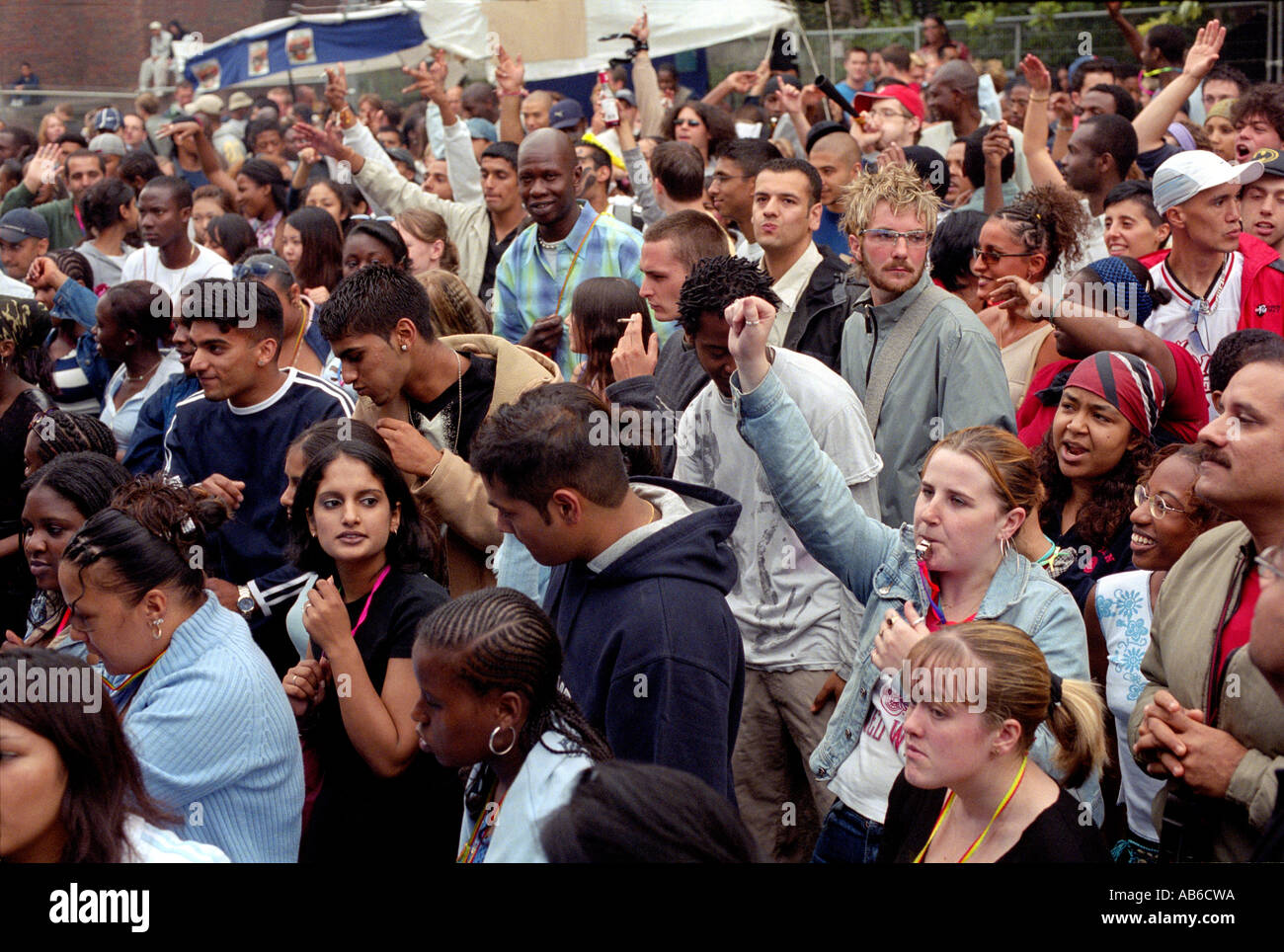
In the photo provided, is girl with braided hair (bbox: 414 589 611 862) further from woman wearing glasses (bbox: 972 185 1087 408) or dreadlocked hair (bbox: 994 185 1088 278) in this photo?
dreadlocked hair (bbox: 994 185 1088 278)

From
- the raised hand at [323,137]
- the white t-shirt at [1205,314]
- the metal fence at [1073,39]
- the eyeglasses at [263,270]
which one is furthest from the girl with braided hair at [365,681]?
the metal fence at [1073,39]

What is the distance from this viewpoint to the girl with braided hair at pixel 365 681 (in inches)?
121

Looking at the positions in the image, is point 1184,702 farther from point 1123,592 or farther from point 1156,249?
point 1156,249

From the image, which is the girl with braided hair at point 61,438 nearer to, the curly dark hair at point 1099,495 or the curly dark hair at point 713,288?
the curly dark hair at point 713,288

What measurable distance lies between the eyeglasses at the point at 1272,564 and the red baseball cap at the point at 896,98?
671 centimetres

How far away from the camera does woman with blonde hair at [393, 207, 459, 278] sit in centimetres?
665

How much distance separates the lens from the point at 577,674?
2.68 m

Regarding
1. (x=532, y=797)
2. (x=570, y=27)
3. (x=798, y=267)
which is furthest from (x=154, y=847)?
(x=570, y=27)

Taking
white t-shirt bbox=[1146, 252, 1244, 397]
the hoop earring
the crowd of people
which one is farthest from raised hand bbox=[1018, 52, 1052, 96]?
the hoop earring

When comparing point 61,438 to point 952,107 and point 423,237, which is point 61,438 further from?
point 952,107

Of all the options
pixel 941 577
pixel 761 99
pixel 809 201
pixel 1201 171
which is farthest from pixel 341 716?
pixel 761 99

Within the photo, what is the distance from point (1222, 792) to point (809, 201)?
329 cm

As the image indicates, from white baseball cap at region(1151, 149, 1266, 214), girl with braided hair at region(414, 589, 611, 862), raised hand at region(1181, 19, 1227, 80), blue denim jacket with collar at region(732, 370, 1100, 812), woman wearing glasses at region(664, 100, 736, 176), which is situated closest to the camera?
girl with braided hair at region(414, 589, 611, 862)

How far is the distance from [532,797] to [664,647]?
42 centimetres
